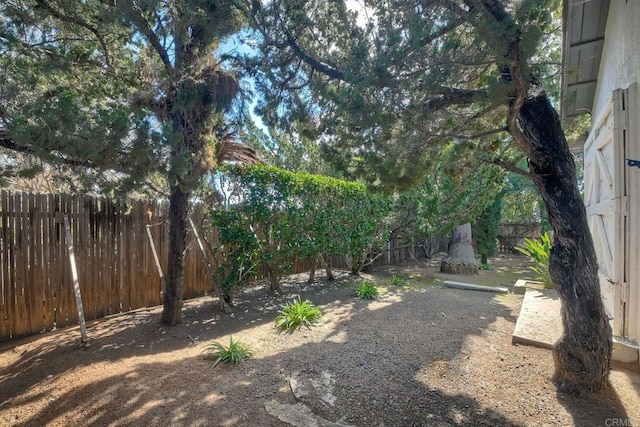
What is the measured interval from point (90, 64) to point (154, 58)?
2.86ft

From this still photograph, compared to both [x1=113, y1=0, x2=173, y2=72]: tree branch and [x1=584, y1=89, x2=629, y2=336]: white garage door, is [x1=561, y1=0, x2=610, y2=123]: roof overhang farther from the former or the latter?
[x1=113, y1=0, x2=173, y2=72]: tree branch

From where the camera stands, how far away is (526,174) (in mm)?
3162

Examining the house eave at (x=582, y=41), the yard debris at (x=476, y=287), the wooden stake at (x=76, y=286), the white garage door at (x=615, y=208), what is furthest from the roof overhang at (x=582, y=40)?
the wooden stake at (x=76, y=286)

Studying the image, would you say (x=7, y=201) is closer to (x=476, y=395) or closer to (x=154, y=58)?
(x=154, y=58)

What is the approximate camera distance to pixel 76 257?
15.2 feet

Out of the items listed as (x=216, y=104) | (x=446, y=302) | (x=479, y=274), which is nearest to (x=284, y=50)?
(x=216, y=104)

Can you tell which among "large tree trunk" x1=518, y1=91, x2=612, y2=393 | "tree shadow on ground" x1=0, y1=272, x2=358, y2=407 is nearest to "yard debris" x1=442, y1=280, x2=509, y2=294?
"tree shadow on ground" x1=0, y1=272, x2=358, y2=407

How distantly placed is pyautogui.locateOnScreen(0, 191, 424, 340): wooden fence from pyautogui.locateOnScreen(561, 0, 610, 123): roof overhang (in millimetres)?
5381

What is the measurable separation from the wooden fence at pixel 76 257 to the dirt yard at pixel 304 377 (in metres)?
0.35

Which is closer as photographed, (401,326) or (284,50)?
(284,50)

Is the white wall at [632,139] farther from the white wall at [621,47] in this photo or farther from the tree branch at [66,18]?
the tree branch at [66,18]

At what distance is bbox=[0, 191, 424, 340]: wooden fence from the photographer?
414 centimetres

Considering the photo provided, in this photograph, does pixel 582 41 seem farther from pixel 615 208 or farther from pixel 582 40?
pixel 615 208

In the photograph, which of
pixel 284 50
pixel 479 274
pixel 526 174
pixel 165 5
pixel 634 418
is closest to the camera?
pixel 634 418
